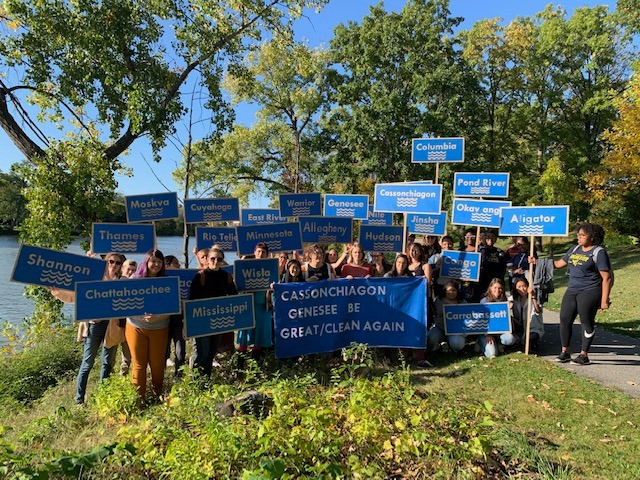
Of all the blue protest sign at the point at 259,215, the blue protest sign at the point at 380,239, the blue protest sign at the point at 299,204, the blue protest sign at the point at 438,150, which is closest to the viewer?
the blue protest sign at the point at 380,239

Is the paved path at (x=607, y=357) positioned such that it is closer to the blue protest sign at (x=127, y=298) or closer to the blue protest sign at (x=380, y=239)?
the blue protest sign at (x=380, y=239)

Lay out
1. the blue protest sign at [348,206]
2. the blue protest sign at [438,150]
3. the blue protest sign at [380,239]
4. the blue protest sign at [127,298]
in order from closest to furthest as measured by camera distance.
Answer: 1. the blue protest sign at [127,298]
2. the blue protest sign at [380,239]
3. the blue protest sign at [438,150]
4. the blue protest sign at [348,206]

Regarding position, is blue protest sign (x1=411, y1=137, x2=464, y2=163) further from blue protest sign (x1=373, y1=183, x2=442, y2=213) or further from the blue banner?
the blue banner

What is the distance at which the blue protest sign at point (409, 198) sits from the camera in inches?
295

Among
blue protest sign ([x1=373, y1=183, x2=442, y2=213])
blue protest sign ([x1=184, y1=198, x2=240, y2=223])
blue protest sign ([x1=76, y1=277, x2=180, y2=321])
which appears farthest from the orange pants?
blue protest sign ([x1=373, y1=183, x2=442, y2=213])

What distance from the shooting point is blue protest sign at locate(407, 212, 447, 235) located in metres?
8.13

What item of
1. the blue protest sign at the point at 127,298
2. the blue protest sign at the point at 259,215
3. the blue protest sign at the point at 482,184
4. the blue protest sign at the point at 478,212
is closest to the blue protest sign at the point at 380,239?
the blue protest sign at the point at 478,212

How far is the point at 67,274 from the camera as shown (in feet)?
16.2

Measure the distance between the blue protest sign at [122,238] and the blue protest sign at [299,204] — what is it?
2669 millimetres

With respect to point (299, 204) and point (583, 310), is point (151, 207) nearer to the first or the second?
point (299, 204)

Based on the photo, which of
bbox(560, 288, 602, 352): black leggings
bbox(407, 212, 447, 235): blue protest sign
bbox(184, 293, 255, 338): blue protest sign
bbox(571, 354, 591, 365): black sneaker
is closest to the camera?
bbox(184, 293, 255, 338): blue protest sign

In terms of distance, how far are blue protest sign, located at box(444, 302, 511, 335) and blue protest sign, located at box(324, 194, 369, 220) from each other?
300 centimetres

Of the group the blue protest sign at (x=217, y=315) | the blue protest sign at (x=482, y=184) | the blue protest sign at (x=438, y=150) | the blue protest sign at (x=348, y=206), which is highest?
the blue protest sign at (x=438, y=150)

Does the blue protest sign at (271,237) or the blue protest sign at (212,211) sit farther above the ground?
the blue protest sign at (212,211)
